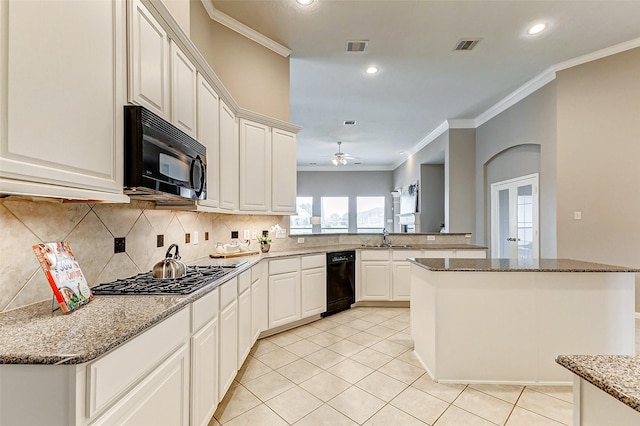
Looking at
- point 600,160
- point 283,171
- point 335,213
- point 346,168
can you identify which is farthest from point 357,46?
point 335,213

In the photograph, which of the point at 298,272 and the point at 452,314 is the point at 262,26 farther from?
the point at 452,314

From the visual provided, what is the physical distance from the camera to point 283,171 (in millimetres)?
3684

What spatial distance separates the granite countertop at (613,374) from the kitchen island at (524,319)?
1465 millimetres

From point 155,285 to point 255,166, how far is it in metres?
1.98

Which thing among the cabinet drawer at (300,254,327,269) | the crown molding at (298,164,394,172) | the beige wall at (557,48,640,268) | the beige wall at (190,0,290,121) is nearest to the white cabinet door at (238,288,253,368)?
the cabinet drawer at (300,254,327,269)

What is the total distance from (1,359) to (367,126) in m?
6.56

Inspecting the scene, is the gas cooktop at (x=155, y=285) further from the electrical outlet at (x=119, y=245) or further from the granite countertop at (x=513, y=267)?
the granite countertop at (x=513, y=267)

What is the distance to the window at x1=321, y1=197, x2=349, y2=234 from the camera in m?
10.9

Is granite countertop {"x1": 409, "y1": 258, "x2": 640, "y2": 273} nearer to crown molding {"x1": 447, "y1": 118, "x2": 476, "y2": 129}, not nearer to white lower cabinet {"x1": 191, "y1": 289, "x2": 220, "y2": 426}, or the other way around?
white lower cabinet {"x1": 191, "y1": 289, "x2": 220, "y2": 426}

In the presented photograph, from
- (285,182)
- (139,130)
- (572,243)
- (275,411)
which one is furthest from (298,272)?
(572,243)

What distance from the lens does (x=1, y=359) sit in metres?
0.77

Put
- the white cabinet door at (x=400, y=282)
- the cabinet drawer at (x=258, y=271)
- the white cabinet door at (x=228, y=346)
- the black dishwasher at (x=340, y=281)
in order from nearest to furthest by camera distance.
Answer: the white cabinet door at (x=228, y=346) < the cabinet drawer at (x=258, y=271) < the black dishwasher at (x=340, y=281) < the white cabinet door at (x=400, y=282)

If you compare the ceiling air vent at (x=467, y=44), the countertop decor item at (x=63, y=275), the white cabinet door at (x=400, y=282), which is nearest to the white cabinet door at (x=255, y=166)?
the countertop decor item at (x=63, y=275)

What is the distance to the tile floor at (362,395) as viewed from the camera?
1.90 m
